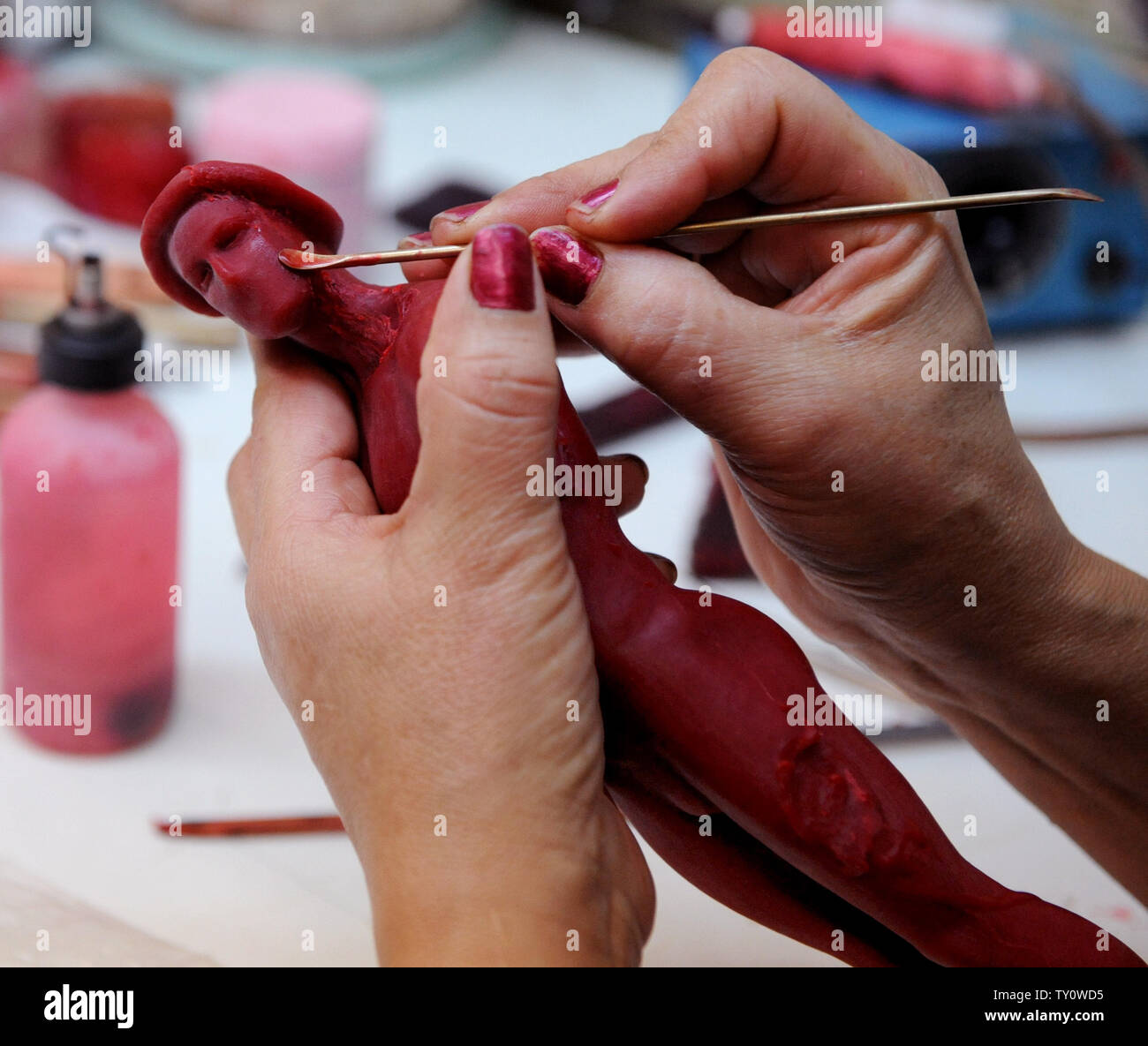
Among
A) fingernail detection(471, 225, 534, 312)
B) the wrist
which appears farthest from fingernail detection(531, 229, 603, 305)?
the wrist

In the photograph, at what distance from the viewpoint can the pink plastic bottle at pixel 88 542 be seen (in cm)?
105

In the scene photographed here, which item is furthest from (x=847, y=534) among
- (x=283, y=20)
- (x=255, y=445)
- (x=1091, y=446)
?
(x=283, y=20)

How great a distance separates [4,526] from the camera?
1.11m

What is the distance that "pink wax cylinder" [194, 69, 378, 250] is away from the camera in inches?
64.1

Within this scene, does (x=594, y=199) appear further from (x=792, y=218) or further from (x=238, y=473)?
(x=238, y=473)

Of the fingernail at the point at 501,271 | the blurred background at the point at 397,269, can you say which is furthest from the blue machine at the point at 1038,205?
the fingernail at the point at 501,271

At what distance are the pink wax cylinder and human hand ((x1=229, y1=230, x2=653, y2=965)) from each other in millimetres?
1015

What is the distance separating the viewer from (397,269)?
171cm

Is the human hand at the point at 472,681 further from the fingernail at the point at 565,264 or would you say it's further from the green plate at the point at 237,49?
the green plate at the point at 237,49

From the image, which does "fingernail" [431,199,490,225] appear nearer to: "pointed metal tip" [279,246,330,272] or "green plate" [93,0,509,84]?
"pointed metal tip" [279,246,330,272]

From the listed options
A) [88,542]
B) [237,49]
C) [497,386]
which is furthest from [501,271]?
[237,49]

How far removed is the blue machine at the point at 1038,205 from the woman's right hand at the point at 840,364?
30.6 inches

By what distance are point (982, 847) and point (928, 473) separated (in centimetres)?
44

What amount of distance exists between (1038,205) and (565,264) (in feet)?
3.44
